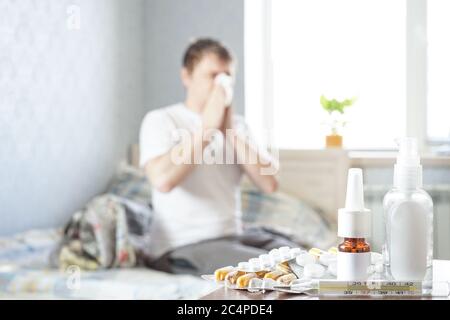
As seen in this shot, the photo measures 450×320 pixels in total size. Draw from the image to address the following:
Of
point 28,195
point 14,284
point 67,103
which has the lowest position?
point 14,284

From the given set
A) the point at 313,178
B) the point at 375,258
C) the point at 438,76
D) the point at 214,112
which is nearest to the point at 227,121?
the point at 214,112

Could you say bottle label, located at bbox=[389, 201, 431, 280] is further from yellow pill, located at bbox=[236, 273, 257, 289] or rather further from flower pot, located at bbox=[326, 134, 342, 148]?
flower pot, located at bbox=[326, 134, 342, 148]

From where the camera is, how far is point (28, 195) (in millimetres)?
923

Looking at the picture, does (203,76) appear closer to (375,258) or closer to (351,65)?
(351,65)

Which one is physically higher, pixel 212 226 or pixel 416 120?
pixel 416 120

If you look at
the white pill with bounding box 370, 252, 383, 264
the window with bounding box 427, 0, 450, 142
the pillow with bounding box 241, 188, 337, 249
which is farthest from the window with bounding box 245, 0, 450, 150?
the white pill with bounding box 370, 252, 383, 264

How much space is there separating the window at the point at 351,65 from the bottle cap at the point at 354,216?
358 mm

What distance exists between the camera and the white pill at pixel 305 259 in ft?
1.71

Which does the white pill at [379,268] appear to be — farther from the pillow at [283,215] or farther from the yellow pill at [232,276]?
the pillow at [283,215]

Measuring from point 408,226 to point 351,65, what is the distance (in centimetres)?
43

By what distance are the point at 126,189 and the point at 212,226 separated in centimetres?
13

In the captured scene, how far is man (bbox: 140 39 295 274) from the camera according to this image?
0.98 meters
